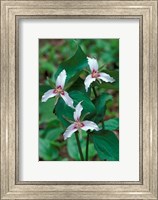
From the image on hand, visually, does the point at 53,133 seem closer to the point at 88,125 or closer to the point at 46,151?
the point at 46,151

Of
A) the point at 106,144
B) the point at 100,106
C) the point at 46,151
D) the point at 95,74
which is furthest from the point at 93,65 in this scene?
the point at 46,151

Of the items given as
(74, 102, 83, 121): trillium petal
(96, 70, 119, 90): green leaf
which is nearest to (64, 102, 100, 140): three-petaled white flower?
(74, 102, 83, 121): trillium petal

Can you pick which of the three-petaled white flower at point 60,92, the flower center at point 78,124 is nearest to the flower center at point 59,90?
the three-petaled white flower at point 60,92

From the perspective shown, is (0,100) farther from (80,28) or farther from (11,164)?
(80,28)

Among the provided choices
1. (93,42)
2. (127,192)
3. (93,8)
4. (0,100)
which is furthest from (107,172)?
(93,42)

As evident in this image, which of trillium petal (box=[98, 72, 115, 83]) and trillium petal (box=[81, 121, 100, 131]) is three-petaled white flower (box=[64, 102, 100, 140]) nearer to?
trillium petal (box=[81, 121, 100, 131])

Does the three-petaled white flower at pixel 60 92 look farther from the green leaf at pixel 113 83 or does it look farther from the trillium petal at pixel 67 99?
the green leaf at pixel 113 83
